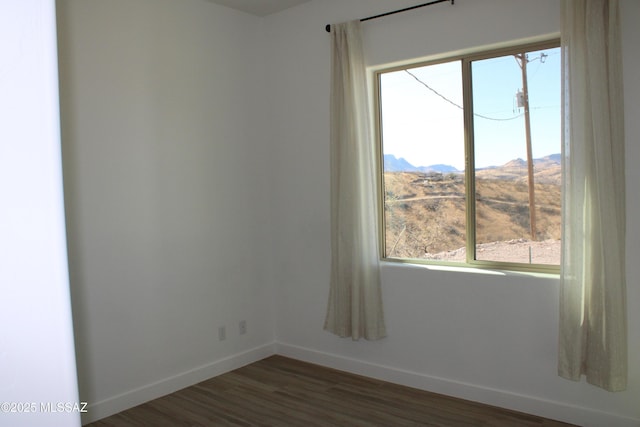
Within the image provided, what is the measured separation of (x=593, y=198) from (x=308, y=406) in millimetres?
2145

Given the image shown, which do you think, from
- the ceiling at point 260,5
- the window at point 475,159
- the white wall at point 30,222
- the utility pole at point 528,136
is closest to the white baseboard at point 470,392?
the window at point 475,159

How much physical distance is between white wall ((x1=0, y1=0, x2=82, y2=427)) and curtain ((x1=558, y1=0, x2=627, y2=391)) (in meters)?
2.68

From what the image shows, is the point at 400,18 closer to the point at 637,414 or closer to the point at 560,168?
the point at 560,168

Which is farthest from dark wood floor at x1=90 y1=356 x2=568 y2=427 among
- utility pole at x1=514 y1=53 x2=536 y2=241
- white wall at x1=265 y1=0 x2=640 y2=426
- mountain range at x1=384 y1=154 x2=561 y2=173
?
mountain range at x1=384 y1=154 x2=561 y2=173

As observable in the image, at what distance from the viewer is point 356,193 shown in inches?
140

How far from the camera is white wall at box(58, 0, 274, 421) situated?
10.0 feet

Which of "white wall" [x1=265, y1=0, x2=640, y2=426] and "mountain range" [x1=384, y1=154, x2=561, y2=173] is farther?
"mountain range" [x1=384, y1=154, x2=561, y2=173]

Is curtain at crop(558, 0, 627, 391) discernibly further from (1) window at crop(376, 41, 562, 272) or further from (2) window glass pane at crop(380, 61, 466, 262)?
(2) window glass pane at crop(380, 61, 466, 262)

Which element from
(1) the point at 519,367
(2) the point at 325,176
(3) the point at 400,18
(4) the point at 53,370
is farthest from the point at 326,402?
(4) the point at 53,370

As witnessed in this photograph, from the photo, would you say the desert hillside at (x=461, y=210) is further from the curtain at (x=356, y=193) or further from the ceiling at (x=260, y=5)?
the ceiling at (x=260, y=5)

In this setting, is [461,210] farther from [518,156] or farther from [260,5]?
[260,5]

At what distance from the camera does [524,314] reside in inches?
118

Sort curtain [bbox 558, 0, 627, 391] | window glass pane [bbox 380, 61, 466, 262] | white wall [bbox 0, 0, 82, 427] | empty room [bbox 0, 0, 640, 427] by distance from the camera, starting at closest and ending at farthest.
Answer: white wall [bbox 0, 0, 82, 427] < curtain [bbox 558, 0, 627, 391] < empty room [bbox 0, 0, 640, 427] < window glass pane [bbox 380, 61, 466, 262]

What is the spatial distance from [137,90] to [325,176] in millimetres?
1512
